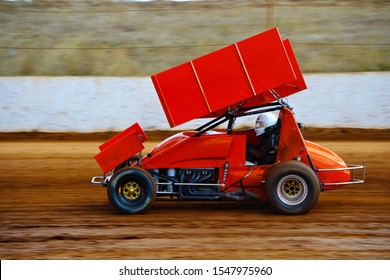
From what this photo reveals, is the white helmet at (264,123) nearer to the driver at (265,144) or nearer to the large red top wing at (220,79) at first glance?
the driver at (265,144)

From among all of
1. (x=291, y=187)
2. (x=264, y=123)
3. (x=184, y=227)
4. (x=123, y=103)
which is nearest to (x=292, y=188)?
(x=291, y=187)

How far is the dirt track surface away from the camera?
25.4 ft

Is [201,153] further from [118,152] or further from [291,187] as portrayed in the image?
[291,187]

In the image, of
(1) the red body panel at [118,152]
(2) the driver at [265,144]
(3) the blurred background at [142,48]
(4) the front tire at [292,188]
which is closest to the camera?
(4) the front tire at [292,188]

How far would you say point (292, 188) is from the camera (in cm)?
916

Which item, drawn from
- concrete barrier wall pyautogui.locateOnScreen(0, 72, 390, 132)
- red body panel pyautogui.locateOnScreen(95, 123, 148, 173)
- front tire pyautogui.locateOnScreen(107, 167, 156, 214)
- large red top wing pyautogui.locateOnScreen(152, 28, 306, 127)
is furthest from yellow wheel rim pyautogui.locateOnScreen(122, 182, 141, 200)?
concrete barrier wall pyautogui.locateOnScreen(0, 72, 390, 132)

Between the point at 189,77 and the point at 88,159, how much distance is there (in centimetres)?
586

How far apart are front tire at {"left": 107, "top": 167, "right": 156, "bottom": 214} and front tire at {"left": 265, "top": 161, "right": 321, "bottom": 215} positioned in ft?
4.91

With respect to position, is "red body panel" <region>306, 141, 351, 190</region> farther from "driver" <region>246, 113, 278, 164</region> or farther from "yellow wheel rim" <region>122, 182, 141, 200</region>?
"yellow wheel rim" <region>122, 182, 141, 200</region>

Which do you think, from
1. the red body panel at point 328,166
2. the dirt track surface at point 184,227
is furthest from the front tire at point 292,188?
the red body panel at point 328,166

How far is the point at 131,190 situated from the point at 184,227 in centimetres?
101

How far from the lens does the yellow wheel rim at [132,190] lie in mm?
9391

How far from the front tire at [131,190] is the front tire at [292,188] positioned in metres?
1.50

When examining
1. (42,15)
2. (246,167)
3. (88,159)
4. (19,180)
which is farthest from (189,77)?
(42,15)
